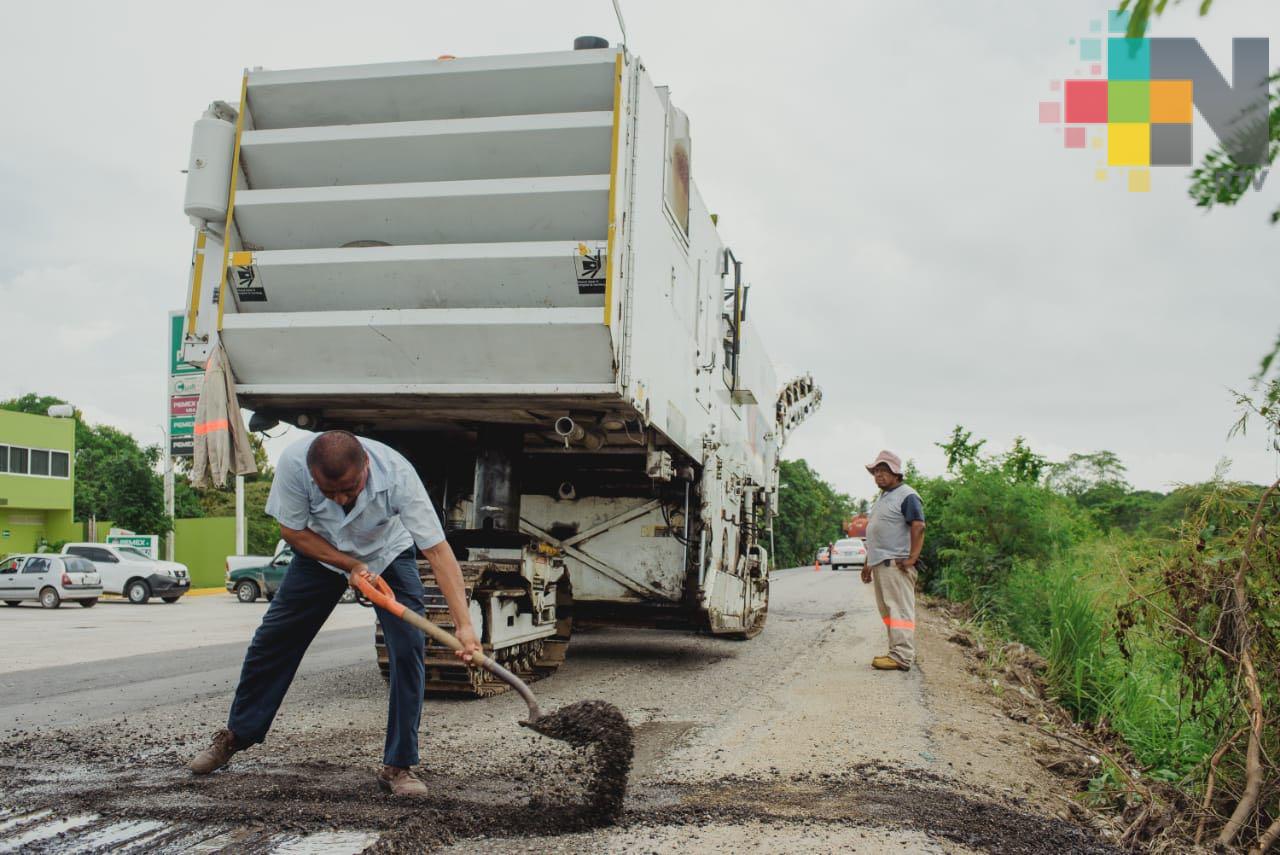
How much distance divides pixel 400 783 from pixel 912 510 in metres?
5.23

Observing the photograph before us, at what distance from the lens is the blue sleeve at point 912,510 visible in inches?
319

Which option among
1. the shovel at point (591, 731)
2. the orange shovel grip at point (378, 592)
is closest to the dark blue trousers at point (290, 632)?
the orange shovel grip at point (378, 592)

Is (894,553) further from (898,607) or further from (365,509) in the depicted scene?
(365,509)

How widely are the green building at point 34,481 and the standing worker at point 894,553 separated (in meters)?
32.4

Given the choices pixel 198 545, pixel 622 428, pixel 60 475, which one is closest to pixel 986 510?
pixel 622 428

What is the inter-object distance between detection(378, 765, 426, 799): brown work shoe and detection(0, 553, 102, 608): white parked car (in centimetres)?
1974

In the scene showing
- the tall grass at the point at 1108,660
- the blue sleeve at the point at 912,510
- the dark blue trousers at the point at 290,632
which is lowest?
the tall grass at the point at 1108,660

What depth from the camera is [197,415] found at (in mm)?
5883

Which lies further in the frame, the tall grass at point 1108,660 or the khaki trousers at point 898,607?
the khaki trousers at point 898,607

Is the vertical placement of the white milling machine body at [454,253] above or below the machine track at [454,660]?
above

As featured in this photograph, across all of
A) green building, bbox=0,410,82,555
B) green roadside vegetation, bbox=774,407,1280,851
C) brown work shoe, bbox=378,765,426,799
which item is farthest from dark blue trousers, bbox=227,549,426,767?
green building, bbox=0,410,82,555

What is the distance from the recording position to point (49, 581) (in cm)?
2083

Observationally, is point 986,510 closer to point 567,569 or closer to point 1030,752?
point 567,569

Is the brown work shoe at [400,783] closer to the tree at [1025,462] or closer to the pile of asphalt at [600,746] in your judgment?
the pile of asphalt at [600,746]
